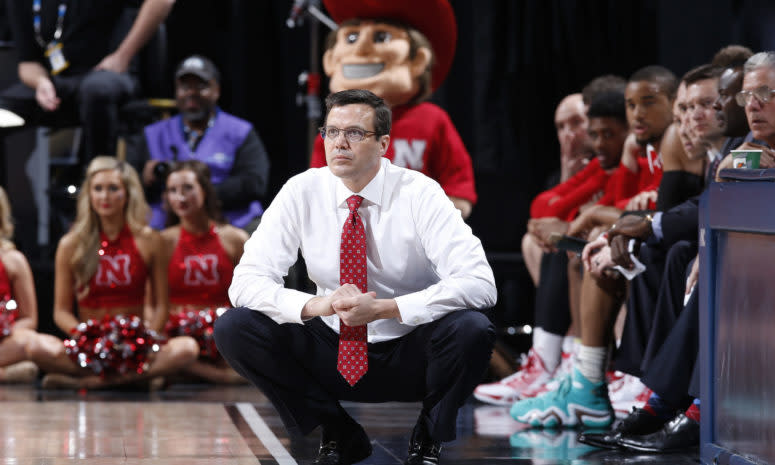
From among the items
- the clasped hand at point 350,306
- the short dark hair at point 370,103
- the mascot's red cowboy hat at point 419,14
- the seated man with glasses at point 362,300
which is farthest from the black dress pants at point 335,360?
the mascot's red cowboy hat at point 419,14

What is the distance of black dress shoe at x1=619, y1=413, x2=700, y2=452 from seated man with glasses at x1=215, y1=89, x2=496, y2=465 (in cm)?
76

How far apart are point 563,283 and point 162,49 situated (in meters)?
3.09

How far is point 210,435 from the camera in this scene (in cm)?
397

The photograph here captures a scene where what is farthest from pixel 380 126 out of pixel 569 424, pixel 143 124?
pixel 143 124

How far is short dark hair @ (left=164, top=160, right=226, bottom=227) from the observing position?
5758 millimetres

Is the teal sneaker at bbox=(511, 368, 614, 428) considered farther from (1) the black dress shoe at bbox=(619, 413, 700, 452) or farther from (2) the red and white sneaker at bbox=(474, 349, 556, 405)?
(2) the red and white sneaker at bbox=(474, 349, 556, 405)

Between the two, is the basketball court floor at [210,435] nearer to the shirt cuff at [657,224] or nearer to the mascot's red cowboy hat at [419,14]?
the shirt cuff at [657,224]

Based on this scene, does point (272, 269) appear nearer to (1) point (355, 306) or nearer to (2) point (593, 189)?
(1) point (355, 306)

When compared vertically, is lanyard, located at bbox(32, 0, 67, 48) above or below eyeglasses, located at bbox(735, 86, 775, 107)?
above

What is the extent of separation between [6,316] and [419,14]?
2.48 meters

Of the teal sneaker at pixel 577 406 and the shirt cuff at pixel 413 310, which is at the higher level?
the shirt cuff at pixel 413 310

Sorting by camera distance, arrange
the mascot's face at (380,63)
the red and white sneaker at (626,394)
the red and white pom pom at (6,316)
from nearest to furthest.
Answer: the red and white sneaker at (626,394), the mascot's face at (380,63), the red and white pom pom at (6,316)

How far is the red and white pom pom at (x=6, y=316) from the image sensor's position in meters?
5.39

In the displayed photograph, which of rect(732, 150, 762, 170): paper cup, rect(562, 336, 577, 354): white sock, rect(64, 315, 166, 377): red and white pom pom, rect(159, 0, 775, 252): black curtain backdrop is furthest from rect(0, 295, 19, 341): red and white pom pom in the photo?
rect(732, 150, 762, 170): paper cup
